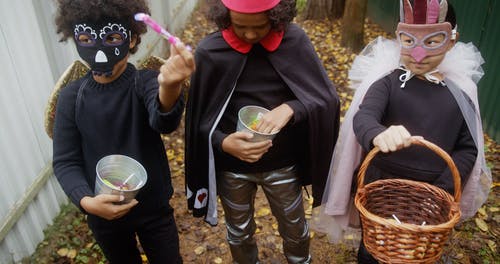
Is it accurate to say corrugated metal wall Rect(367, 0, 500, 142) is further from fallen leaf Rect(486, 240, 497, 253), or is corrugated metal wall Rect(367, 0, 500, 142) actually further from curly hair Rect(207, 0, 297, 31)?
curly hair Rect(207, 0, 297, 31)

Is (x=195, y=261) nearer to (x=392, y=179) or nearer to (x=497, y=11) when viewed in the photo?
(x=392, y=179)

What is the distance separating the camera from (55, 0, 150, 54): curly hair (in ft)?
7.43

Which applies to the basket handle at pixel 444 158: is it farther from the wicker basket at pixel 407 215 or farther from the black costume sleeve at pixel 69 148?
the black costume sleeve at pixel 69 148

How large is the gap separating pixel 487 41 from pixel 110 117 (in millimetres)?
4778

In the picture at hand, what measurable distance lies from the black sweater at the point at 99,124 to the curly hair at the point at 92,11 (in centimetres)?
30

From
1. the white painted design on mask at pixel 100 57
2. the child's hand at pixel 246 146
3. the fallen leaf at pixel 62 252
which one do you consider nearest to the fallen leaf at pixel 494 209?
the child's hand at pixel 246 146

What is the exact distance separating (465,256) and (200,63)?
2.87 meters

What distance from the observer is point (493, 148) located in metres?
5.23

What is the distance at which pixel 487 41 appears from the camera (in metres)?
5.34

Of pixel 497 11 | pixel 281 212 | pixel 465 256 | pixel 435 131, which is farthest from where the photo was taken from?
pixel 497 11

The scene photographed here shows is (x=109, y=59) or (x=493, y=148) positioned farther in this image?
(x=493, y=148)

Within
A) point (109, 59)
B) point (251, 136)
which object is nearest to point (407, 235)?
point (251, 136)

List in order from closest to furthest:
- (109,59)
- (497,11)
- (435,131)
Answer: (109,59) < (435,131) < (497,11)

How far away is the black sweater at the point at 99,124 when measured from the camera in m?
2.41
